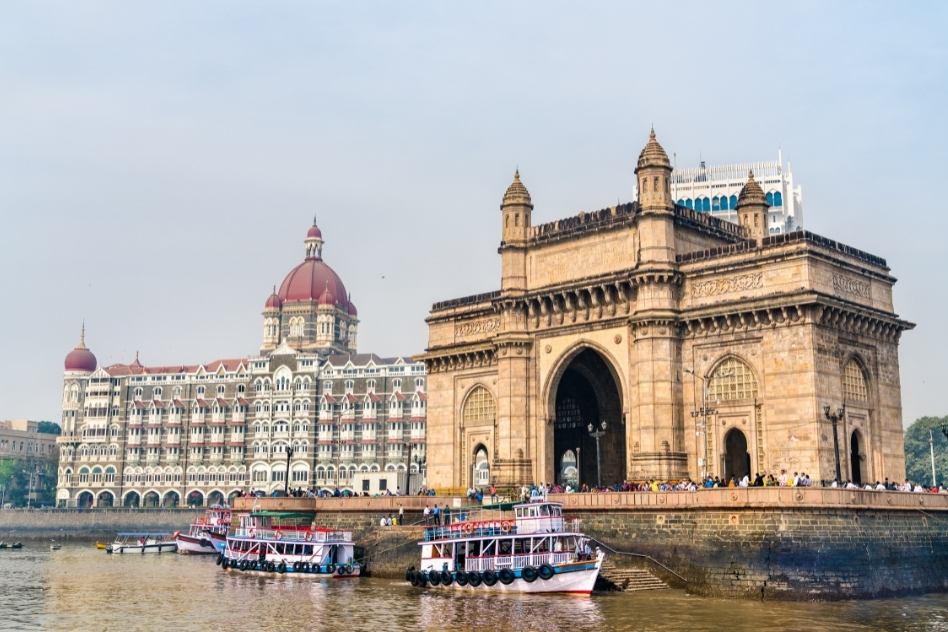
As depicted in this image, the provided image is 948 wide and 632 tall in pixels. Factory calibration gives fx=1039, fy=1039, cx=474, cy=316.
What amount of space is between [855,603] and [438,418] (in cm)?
3112

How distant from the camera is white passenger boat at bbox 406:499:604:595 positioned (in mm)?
42125

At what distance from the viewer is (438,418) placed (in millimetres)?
64000

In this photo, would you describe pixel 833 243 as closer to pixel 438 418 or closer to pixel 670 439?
pixel 670 439

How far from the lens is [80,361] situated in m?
141

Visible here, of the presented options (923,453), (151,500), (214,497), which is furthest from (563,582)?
(151,500)

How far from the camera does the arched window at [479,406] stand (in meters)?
60.8

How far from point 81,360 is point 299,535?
Result: 317ft

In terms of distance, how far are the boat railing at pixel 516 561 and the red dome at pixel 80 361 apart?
109 m

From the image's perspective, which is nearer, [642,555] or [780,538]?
[780,538]

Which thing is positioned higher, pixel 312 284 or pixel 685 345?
pixel 312 284

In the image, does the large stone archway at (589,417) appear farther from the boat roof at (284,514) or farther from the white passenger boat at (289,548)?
the boat roof at (284,514)

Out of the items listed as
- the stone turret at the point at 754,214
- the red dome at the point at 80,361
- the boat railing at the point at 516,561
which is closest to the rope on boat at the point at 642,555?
the boat railing at the point at 516,561

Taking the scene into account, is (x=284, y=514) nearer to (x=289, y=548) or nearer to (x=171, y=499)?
(x=289, y=548)

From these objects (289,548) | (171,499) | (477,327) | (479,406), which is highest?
(477,327)
